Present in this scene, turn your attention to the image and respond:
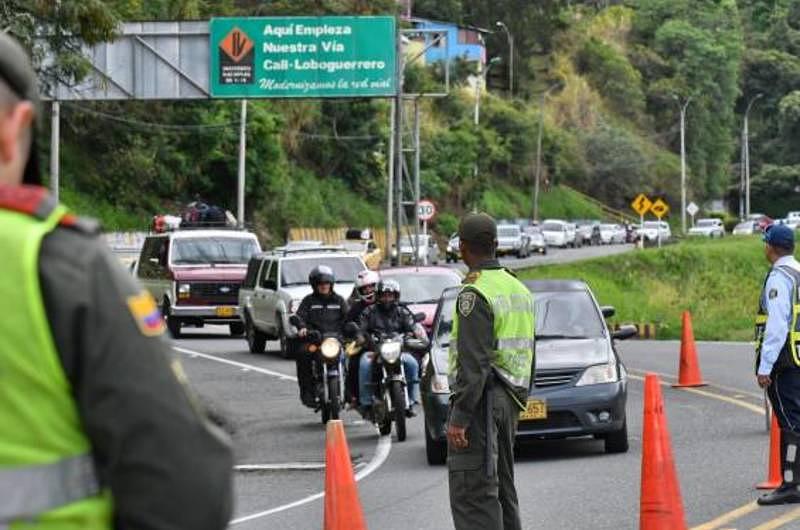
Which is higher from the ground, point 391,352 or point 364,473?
point 391,352

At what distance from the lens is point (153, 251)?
115 ft

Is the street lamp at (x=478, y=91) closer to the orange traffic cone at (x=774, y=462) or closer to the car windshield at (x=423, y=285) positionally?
the car windshield at (x=423, y=285)

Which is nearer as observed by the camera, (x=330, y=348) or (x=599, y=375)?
(x=599, y=375)

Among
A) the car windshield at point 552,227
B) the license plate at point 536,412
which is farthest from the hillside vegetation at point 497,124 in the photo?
the license plate at point 536,412

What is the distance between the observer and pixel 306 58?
4394cm

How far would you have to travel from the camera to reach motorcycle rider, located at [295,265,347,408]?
1936 cm

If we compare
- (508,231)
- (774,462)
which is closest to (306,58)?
(774,462)

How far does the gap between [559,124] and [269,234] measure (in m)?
50.1

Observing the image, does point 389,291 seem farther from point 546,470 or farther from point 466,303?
point 466,303

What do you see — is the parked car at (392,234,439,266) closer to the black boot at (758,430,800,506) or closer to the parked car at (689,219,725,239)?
the parked car at (689,219,725,239)

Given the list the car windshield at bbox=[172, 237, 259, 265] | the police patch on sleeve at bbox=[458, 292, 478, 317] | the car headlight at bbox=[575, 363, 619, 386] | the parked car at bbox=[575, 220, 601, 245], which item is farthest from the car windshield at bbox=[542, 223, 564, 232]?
the police patch on sleeve at bbox=[458, 292, 478, 317]

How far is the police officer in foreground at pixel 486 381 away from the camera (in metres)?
8.75

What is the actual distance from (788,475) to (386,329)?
6663mm

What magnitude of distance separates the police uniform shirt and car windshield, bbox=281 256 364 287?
17087mm
